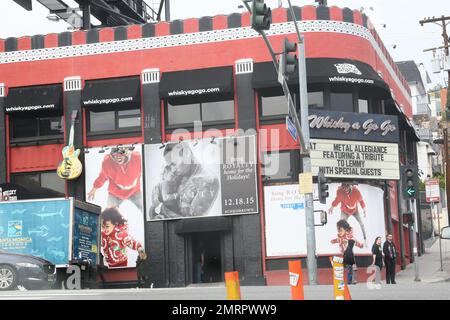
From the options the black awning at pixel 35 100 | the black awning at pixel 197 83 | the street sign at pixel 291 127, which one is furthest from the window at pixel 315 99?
the black awning at pixel 35 100

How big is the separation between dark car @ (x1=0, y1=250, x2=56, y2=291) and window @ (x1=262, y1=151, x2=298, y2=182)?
10.2 meters

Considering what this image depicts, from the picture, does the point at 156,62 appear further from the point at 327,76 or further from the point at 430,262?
the point at 430,262

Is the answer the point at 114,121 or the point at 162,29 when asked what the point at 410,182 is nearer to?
the point at 162,29

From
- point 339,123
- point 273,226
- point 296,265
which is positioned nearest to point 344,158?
point 339,123

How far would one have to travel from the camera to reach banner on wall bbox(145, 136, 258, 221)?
32.0 meters

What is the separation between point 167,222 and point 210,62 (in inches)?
260

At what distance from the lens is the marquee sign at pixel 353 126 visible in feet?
104

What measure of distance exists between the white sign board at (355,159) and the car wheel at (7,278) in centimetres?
1228

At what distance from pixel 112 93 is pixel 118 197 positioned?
4.18 m

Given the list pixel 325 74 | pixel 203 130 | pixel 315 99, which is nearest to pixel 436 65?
pixel 315 99

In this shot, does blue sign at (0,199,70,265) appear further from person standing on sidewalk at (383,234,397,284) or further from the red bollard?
the red bollard

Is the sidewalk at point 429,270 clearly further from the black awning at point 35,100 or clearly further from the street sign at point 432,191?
the black awning at point 35,100

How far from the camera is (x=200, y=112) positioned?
3316 cm

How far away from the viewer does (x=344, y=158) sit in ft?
106
